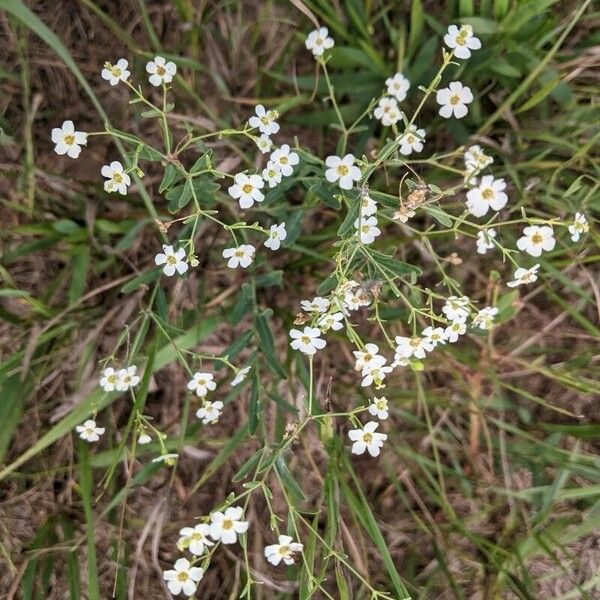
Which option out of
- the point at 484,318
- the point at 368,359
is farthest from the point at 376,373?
the point at 484,318

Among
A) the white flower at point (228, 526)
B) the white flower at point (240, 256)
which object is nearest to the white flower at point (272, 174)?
the white flower at point (240, 256)

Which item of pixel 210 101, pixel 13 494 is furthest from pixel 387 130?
pixel 13 494

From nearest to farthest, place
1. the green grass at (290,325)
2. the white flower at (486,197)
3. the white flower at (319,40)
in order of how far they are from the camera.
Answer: the white flower at (486,197)
the white flower at (319,40)
the green grass at (290,325)

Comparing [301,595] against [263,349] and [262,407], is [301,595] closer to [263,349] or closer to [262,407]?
[262,407]

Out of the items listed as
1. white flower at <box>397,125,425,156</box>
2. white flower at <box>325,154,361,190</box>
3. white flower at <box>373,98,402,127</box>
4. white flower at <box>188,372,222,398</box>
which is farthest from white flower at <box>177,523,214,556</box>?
white flower at <box>373,98,402,127</box>

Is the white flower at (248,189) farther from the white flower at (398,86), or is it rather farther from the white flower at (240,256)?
the white flower at (398,86)

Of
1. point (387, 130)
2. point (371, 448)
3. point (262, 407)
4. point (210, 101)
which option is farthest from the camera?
point (210, 101)
